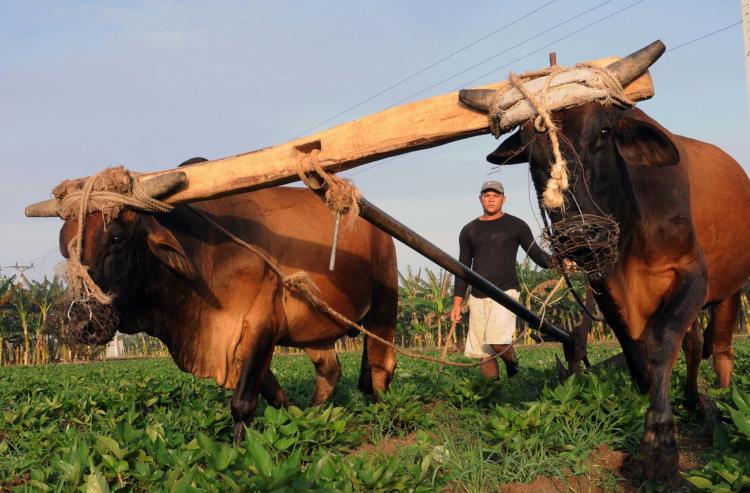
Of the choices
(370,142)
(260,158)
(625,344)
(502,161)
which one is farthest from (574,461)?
(260,158)

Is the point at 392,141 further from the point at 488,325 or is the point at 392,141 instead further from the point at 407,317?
the point at 407,317

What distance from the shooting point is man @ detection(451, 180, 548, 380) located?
25.2 feet

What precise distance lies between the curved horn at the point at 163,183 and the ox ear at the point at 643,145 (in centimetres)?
254

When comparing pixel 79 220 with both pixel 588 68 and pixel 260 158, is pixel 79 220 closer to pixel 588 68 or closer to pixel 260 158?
pixel 260 158

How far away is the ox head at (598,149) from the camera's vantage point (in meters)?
3.57

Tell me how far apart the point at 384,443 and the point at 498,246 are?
10.6ft

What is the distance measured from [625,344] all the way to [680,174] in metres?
1.08

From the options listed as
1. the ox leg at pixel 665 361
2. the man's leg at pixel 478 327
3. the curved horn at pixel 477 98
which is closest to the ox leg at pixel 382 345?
the man's leg at pixel 478 327

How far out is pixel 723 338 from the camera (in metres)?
6.04

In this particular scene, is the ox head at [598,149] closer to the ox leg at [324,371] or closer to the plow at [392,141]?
the plow at [392,141]

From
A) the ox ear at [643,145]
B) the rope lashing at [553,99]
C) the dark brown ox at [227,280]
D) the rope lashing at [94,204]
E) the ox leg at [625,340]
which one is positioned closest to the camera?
the rope lashing at [553,99]

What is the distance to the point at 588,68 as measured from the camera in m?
3.59

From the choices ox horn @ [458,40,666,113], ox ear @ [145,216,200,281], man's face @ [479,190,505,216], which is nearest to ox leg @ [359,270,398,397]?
man's face @ [479,190,505,216]

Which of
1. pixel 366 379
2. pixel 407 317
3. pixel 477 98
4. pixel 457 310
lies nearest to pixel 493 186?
pixel 457 310
